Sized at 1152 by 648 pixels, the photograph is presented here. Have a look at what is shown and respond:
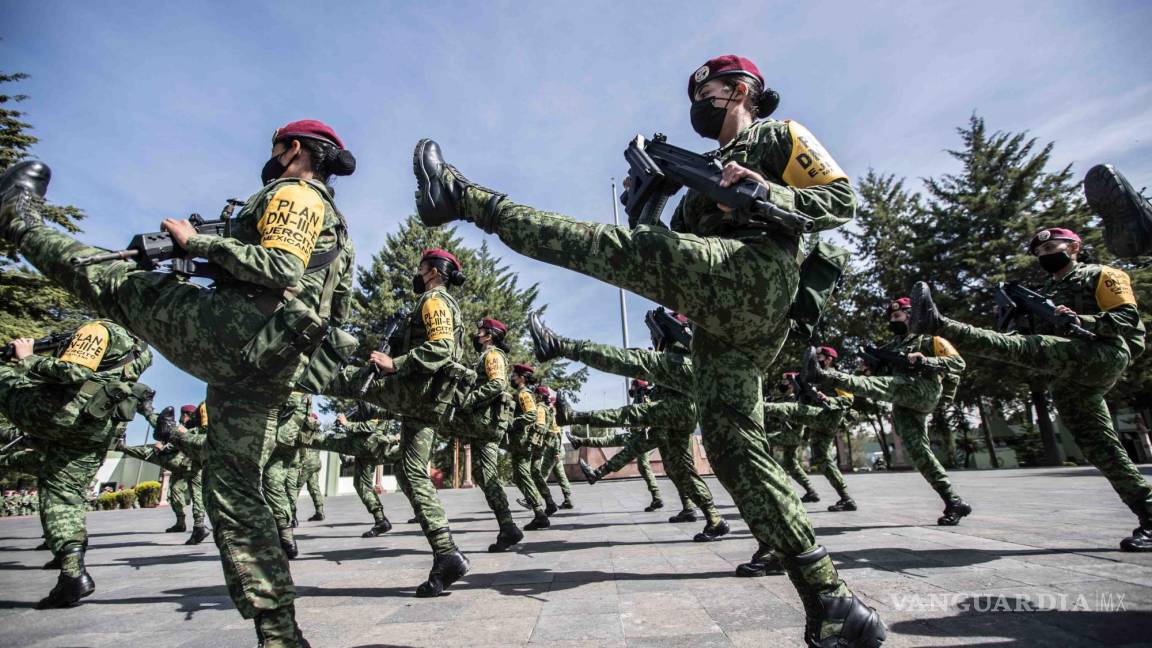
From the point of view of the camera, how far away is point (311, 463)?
9.45m

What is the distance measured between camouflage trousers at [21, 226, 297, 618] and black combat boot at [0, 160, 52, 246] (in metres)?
0.08

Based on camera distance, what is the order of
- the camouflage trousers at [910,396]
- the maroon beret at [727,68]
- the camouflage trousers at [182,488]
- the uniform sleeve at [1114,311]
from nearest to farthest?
the maroon beret at [727,68]
the uniform sleeve at [1114,311]
the camouflage trousers at [910,396]
the camouflage trousers at [182,488]

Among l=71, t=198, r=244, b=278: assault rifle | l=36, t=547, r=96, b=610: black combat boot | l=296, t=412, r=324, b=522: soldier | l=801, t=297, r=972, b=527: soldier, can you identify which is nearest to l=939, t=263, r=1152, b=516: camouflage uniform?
l=801, t=297, r=972, b=527: soldier

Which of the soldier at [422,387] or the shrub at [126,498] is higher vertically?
the soldier at [422,387]

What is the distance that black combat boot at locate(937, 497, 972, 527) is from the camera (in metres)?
5.20

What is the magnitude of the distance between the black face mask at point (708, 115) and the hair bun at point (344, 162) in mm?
1921

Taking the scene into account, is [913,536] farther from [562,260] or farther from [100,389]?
[100,389]

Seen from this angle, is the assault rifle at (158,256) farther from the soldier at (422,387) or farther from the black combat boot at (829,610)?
the black combat boot at (829,610)

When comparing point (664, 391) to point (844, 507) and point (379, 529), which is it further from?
point (379, 529)

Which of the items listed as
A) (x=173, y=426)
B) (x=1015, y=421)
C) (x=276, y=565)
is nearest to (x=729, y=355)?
(x=276, y=565)

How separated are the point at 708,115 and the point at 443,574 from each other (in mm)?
3259

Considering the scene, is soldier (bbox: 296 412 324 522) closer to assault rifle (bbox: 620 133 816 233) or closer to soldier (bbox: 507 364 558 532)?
soldier (bbox: 507 364 558 532)

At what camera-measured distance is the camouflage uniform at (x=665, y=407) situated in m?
5.11

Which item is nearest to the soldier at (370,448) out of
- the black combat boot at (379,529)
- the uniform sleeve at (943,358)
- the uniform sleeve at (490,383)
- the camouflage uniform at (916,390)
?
the black combat boot at (379,529)
